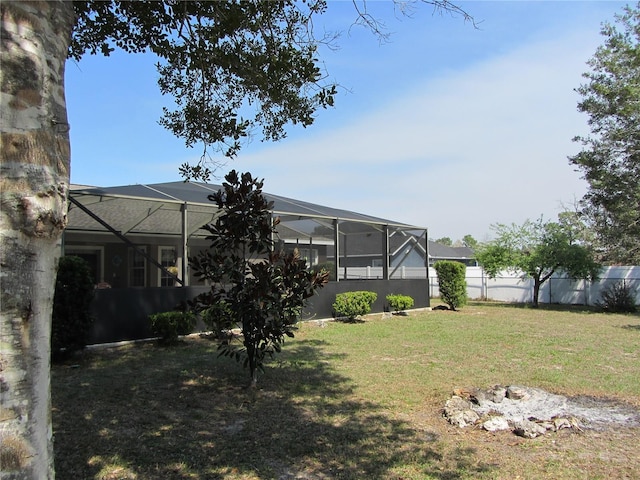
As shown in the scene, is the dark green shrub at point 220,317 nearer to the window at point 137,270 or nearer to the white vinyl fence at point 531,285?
the window at point 137,270

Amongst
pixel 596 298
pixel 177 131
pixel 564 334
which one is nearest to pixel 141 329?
pixel 177 131

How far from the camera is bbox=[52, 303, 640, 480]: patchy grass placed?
12.0 ft

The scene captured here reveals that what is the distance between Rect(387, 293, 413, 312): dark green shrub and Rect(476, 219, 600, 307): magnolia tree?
7152 mm

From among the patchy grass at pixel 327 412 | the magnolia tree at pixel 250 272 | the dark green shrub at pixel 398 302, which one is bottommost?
the patchy grass at pixel 327 412

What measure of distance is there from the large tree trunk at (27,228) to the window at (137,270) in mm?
14035

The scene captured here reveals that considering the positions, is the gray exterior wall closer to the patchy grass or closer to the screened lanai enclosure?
the screened lanai enclosure

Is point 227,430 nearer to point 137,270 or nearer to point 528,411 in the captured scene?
point 528,411

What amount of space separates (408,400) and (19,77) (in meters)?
5.05

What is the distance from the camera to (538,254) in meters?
19.2

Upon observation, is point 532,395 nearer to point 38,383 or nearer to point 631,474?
point 631,474

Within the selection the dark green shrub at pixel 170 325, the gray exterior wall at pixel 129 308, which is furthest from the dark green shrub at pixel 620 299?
the dark green shrub at pixel 170 325

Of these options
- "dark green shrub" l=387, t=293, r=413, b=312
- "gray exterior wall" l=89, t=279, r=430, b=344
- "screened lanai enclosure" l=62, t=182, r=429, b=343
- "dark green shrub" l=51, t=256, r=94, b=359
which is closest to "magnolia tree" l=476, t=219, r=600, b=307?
"screened lanai enclosure" l=62, t=182, r=429, b=343

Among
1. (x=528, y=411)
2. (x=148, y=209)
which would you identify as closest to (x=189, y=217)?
(x=148, y=209)

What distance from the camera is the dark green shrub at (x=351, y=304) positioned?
12883 mm
